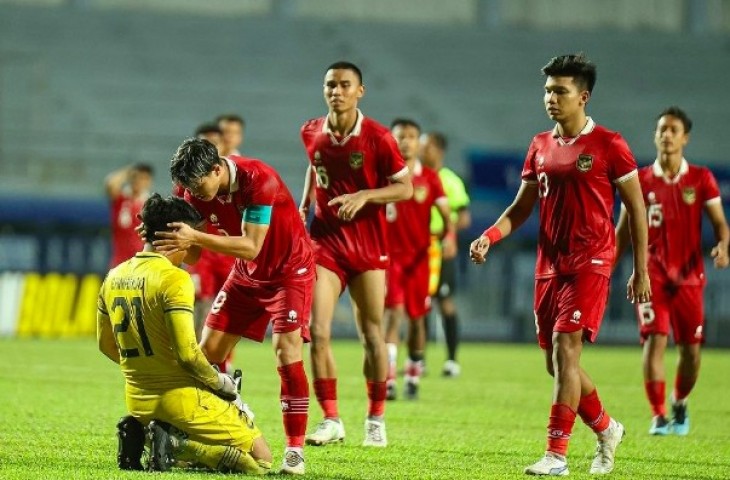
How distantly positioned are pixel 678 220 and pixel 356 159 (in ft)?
9.14

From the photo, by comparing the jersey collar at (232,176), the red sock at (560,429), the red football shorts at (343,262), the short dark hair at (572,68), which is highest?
the short dark hair at (572,68)

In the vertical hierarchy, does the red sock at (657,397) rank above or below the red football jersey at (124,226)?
below

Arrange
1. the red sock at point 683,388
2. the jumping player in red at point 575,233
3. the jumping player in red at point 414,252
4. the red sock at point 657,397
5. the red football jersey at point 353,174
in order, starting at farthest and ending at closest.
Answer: the jumping player in red at point 414,252 → the red sock at point 683,388 → the red sock at point 657,397 → the red football jersey at point 353,174 → the jumping player in red at point 575,233

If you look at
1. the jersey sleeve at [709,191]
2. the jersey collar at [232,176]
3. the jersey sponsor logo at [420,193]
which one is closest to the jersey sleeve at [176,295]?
the jersey collar at [232,176]

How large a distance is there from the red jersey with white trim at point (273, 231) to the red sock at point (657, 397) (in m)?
3.57

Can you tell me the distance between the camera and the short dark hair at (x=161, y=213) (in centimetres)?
697

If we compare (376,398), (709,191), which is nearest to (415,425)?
(376,398)

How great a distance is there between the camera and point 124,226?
1855 cm

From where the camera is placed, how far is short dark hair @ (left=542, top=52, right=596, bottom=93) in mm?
7848

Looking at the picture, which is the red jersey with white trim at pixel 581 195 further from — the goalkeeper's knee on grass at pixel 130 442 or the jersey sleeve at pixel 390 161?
the goalkeeper's knee on grass at pixel 130 442

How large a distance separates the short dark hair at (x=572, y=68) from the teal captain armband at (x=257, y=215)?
1700mm

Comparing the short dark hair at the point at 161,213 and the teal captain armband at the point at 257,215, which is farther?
the teal captain armband at the point at 257,215

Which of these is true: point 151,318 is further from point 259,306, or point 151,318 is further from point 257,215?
point 259,306

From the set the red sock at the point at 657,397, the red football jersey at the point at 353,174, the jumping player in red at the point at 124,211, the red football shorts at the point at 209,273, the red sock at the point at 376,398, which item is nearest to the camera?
the red sock at the point at 376,398
